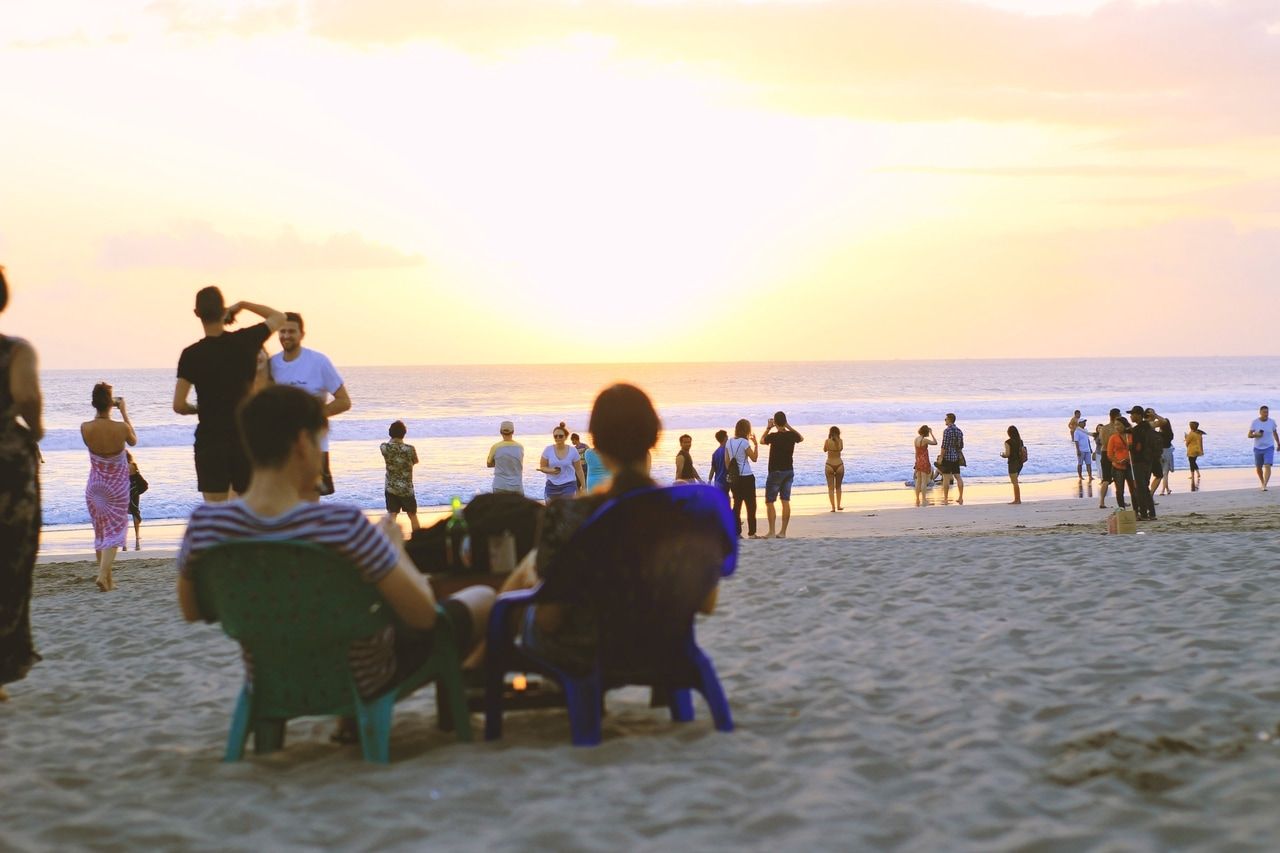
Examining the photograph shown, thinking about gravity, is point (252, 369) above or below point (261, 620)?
above

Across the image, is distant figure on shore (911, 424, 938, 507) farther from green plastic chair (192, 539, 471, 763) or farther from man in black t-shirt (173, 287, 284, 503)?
green plastic chair (192, 539, 471, 763)

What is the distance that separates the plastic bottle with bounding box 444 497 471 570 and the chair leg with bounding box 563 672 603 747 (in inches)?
32.4

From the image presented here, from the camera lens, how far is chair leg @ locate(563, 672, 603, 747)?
4148 mm

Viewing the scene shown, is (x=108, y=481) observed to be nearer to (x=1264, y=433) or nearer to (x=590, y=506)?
(x=590, y=506)

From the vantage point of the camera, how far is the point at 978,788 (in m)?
3.63

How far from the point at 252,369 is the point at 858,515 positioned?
47.8 feet

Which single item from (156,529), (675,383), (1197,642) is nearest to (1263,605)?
(1197,642)

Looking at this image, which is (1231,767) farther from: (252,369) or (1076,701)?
(252,369)

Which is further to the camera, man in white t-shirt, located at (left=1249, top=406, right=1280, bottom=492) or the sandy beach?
man in white t-shirt, located at (left=1249, top=406, right=1280, bottom=492)

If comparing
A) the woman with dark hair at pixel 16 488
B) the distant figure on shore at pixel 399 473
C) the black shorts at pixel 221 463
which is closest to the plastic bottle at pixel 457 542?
the woman with dark hair at pixel 16 488

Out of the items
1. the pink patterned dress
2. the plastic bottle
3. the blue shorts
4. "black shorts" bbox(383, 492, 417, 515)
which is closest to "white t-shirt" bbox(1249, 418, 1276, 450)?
the blue shorts

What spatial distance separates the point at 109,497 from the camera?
34.5ft

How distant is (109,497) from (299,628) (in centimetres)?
750

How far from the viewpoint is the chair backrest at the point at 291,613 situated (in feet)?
12.3
